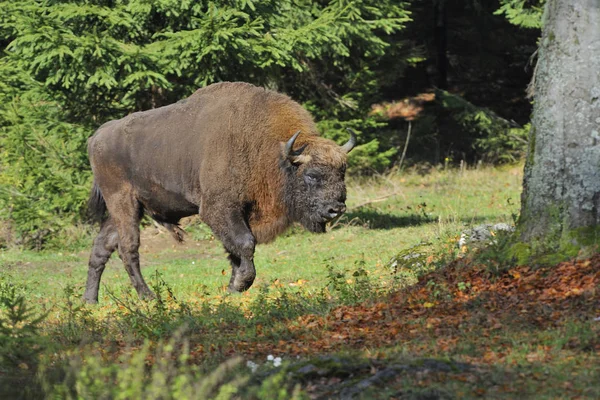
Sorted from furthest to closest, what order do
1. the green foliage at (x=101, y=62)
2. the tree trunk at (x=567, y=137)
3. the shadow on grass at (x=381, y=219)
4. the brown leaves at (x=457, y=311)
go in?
1. the shadow on grass at (x=381, y=219)
2. the green foliage at (x=101, y=62)
3. the tree trunk at (x=567, y=137)
4. the brown leaves at (x=457, y=311)

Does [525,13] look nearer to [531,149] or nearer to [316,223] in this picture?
[316,223]

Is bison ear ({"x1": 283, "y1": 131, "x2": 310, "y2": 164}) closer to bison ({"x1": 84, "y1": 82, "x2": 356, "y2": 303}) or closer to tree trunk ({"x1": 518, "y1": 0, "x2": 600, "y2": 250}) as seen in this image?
bison ({"x1": 84, "y1": 82, "x2": 356, "y2": 303})

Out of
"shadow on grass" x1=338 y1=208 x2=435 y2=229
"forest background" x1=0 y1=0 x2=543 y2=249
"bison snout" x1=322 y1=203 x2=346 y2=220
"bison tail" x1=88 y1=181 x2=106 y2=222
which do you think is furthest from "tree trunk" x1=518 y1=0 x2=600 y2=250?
"shadow on grass" x1=338 y1=208 x2=435 y2=229

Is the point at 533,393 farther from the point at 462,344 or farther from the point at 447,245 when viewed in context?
the point at 447,245

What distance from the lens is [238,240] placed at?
11781mm

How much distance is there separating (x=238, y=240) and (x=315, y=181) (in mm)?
1264

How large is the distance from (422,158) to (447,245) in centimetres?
1631

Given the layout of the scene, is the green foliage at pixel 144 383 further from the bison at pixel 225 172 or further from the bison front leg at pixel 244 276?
the bison at pixel 225 172

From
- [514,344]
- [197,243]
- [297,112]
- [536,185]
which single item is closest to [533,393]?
[514,344]

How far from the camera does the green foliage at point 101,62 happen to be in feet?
53.6

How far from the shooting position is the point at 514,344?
7.13m

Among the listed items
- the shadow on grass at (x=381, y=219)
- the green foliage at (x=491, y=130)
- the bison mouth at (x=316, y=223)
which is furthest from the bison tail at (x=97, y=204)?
the green foliage at (x=491, y=130)

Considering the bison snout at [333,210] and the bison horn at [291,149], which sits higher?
the bison horn at [291,149]

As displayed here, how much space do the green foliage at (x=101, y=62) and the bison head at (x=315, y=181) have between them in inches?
192
